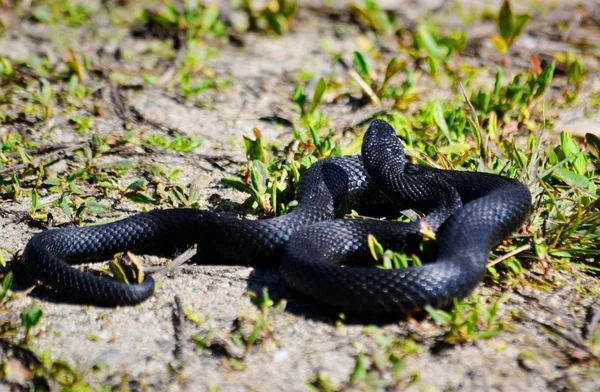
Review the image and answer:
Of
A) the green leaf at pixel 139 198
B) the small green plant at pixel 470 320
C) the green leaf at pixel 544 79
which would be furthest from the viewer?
the green leaf at pixel 544 79

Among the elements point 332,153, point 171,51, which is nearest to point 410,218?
point 332,153

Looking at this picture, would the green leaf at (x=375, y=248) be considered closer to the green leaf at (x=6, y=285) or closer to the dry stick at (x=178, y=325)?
the dry stick at (x=178, y=325)

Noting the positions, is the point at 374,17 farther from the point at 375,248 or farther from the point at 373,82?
the point at 375,248

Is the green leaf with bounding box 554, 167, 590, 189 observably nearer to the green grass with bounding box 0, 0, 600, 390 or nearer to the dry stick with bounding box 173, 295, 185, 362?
the green grass with bounding box 0, 0, 600, 390

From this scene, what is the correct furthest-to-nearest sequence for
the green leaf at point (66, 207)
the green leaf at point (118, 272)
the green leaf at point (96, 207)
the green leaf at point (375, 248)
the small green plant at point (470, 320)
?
the green leaf at point (96, 207)
the green leaf at point (66, 207)
the green leaf at point (375, 248)
the green leaf at point (118, 272)
the small green plant at point (470, 320)

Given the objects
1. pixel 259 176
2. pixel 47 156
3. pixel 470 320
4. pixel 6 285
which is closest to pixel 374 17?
pixel 259 176

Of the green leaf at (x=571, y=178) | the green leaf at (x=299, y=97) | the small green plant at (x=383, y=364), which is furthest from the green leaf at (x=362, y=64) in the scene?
the small green plant at (x=383, y=364)

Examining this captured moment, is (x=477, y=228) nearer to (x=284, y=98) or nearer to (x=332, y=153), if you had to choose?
(x=332, y=153)
